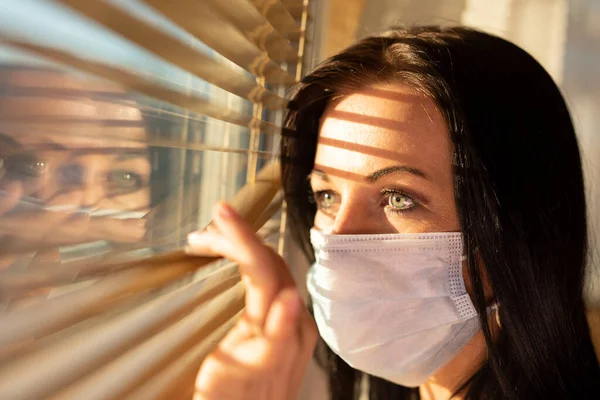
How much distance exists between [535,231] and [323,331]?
43 cm

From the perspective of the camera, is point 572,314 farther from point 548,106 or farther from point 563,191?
point 548,106

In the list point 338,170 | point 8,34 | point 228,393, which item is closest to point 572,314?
point 338,170

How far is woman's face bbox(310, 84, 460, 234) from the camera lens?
0.93 m

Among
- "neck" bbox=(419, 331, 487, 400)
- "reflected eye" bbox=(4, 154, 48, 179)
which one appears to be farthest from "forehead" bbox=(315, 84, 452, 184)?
"reflected eye" bbox=(4, 154, 48, 179)

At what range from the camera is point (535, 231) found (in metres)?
0.95

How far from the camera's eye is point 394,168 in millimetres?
925

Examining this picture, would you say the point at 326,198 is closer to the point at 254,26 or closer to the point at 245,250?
the point at 254,26

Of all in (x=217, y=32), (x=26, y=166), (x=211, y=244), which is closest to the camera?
(x=26, y=166)

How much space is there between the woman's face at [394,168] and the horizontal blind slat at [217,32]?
207 millimetres

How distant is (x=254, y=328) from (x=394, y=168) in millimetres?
414

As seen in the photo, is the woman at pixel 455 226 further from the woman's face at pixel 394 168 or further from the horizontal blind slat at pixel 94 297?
the horizontal blind slat at pixel 94 297

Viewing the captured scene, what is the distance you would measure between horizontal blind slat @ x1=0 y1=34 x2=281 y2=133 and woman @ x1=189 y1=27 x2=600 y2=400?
278mm

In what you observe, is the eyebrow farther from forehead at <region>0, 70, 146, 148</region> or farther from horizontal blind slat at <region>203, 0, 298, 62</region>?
forehead at <region>0, 70, 146, 148</region>

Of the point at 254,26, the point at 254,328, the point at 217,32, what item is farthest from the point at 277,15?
the point at 254,328
